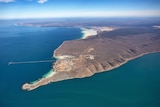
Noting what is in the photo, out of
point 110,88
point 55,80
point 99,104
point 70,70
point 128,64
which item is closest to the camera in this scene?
point 99,104

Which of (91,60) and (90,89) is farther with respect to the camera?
(91,60)

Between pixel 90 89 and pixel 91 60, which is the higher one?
pixel 91 60

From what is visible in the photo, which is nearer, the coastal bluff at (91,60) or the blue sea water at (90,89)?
the blue sea water at (90,89)

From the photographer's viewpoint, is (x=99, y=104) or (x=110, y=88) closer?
(x=99, y=104)

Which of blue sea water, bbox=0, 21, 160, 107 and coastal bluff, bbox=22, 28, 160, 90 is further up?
coastal bluff, bbox=22, 28, 160, 90

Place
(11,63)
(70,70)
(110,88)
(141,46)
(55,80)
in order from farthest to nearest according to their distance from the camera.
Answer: (141,46) → (11,63) → (70,70) → (55,80) → (110,88)

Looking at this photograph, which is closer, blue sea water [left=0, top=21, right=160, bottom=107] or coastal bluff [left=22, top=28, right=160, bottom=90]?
blue sea water [left=0, top=21, right=160, bottom=107]

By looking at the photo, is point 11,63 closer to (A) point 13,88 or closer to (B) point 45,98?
(A) point 13,88

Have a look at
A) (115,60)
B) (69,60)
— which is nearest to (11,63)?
(69,60)

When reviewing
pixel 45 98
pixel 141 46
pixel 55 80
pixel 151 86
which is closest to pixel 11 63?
pixel 55 80

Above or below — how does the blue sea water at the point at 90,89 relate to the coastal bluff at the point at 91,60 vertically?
below
